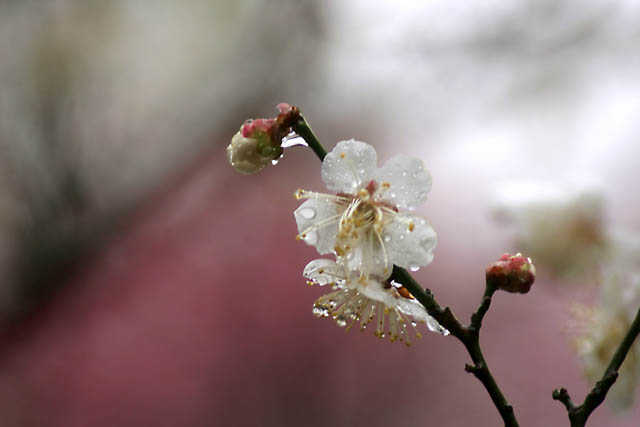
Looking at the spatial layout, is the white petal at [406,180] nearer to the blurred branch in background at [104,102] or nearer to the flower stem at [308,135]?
the flower stem at [308,135]

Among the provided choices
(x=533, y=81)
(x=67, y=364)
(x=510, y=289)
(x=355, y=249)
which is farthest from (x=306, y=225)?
(x=533, y=81)

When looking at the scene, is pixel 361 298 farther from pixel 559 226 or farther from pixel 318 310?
pixel 559 226

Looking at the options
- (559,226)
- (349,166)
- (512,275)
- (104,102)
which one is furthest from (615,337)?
(104,102)

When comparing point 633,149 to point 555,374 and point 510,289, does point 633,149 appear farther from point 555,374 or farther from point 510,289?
point 510,289

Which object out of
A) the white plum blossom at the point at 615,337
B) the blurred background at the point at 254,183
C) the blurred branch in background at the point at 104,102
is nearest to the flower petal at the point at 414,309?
the white plum blossom at the point at 615,337

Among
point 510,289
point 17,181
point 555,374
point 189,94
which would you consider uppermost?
point 189,94
